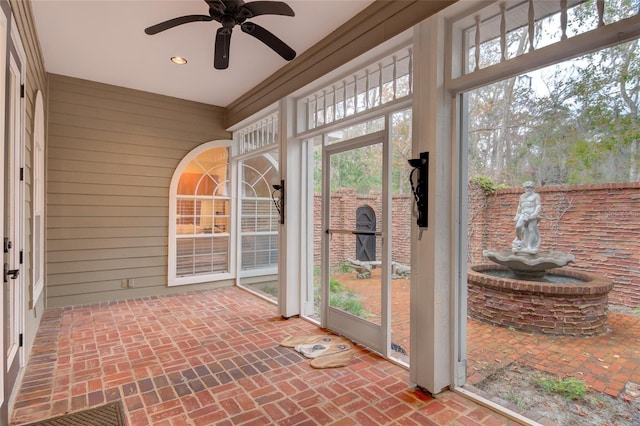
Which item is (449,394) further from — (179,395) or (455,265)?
(179,395)

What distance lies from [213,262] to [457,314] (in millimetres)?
4093

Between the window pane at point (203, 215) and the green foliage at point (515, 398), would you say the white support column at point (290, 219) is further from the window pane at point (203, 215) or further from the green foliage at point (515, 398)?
the green foliage at point (515, 398)

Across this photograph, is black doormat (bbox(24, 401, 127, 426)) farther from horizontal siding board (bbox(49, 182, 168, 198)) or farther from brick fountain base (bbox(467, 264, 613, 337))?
horizontal siding board (bbox(49, 182, 168, 198))

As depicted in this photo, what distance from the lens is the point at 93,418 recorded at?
2.10m

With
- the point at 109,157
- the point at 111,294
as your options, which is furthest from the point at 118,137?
the point at 111,294

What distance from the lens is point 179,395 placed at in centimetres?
237

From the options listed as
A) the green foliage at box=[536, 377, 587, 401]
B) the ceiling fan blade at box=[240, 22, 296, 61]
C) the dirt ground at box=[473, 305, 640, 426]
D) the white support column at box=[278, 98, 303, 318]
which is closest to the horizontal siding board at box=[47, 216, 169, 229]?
the white support column at box=[278, 98, 303, 318]

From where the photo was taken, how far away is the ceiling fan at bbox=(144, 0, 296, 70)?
2.22m

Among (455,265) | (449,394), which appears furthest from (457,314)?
(449,394)

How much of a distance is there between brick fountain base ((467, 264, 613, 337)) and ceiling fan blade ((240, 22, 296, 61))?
2.23 metres

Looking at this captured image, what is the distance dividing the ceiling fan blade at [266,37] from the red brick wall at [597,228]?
1.99 m

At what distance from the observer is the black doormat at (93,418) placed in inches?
80.6

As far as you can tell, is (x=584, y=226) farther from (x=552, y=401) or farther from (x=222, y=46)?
(x=222, y=46)

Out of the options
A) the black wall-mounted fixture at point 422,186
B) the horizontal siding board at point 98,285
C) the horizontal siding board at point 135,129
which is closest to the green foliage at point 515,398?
the black wall-mounted fixture at point 422,186
